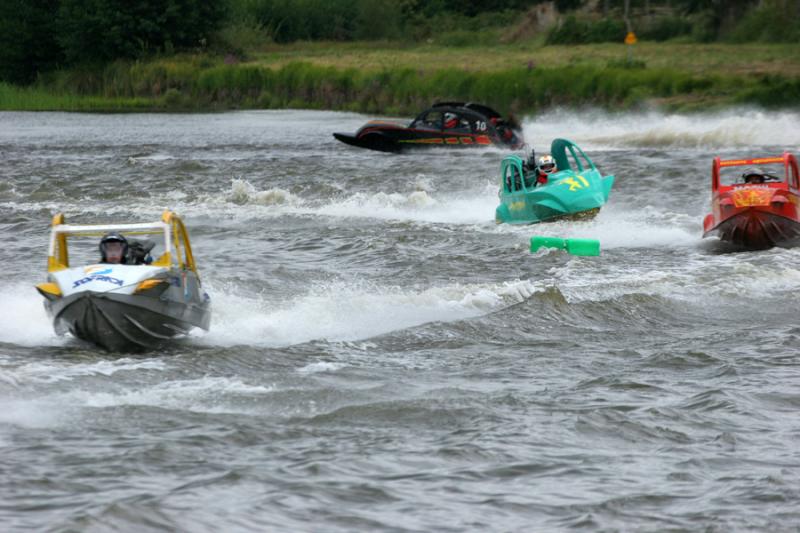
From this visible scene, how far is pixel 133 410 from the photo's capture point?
10.6 metres

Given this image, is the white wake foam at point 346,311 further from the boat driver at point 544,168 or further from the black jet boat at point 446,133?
the black jet boat at point 446,133

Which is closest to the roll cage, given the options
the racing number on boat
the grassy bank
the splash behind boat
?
the splash behind boat

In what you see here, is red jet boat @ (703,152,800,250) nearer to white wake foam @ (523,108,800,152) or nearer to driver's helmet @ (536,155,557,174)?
driver's helmet @ (536,155,557,174)

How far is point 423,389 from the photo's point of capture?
11477mm

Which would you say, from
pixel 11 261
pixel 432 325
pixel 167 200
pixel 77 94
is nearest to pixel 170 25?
pixel 77 94

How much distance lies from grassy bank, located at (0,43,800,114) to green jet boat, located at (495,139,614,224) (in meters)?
22.7

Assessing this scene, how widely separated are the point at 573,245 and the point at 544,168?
3.94 meters

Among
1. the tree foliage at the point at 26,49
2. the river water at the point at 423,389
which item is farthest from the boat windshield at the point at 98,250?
the tree foliage at the point at 26,49

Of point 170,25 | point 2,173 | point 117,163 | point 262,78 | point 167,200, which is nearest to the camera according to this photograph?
point 167,200

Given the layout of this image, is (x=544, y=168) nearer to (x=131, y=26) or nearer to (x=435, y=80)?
(x=435, y=80)

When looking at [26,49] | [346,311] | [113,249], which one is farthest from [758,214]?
[26,49]

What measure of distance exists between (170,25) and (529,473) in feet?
Result: 236

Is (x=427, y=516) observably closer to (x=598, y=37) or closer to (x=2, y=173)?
(x=2, y=173)

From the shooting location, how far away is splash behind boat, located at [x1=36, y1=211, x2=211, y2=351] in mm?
12570
